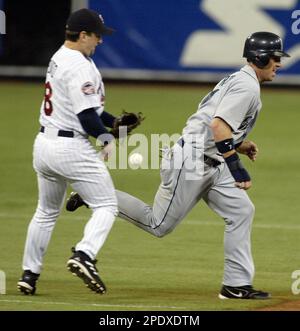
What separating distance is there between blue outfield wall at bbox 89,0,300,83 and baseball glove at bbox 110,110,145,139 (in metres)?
12.4

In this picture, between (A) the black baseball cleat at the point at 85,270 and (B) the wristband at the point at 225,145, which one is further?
(B) the wristband at the point at 225,145

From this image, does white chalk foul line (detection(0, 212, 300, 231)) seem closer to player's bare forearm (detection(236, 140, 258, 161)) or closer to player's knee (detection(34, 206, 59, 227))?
player's bare forearm (detection(236, 140, 258, 161))

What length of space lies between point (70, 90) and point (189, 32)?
13622 mm

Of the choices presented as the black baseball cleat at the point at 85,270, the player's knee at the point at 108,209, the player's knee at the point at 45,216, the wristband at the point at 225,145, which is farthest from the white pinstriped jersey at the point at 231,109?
the black baseball cleat at the point at 85,270

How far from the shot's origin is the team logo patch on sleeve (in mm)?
7129

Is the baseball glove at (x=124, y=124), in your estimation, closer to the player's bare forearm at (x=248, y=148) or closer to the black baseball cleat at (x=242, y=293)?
the player's bare forearm at (x=248, y=148)

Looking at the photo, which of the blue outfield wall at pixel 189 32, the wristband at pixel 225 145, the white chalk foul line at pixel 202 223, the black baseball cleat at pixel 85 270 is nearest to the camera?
the black baseball cleat at pixel 85 270

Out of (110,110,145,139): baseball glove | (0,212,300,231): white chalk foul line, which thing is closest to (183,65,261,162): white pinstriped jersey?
(110,110,145,139): baseball glove

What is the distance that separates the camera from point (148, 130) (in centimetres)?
1627

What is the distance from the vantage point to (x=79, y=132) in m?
7.32

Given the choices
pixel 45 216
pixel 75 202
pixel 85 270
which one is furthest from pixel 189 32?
pixel 85 270

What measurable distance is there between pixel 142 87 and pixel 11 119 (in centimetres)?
447

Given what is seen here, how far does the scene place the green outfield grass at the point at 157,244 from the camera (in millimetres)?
7461
